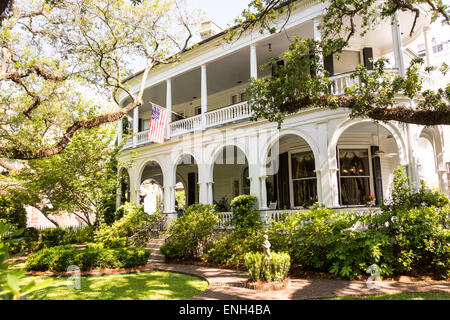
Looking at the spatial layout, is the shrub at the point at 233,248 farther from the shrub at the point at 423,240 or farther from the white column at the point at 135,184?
the white column at the point at 135,184

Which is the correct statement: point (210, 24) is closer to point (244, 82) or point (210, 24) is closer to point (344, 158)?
point (244, 82)

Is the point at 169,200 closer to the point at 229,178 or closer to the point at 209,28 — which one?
the point at 229,178

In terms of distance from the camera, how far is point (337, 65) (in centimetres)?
1438

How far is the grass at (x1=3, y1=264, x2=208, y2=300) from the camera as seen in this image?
7.63 meters

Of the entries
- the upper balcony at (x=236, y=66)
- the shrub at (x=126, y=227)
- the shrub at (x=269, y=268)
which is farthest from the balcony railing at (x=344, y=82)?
the shrub at (x=126, y=227)

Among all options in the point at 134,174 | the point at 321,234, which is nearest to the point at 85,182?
the point at 134,174

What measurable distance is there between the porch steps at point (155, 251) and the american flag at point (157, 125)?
192 inches

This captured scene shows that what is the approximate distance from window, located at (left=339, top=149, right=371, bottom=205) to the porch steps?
8.37 meters

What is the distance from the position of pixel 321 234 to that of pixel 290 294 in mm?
2754

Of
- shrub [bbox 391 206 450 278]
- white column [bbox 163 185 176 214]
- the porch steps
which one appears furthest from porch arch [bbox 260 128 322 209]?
shrub [bbox 391 206 450 278]

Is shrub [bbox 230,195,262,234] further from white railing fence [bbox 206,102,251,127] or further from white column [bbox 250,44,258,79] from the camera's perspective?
white column [bbox 250,44,258,79]

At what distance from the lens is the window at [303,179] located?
14.8 metres

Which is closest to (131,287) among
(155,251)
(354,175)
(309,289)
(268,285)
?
(268,285)

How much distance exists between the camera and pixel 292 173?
15.6 metres
